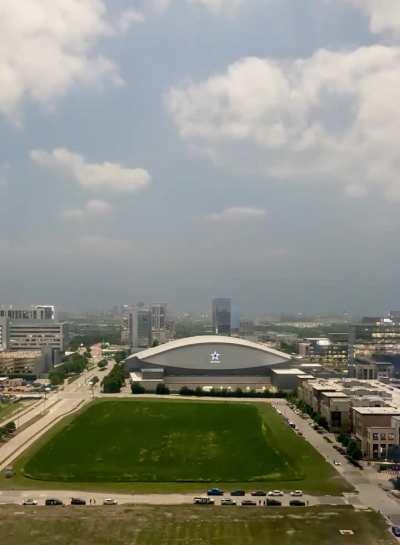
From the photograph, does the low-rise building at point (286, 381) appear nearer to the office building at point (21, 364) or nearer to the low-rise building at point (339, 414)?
the low-rise building at point (339, 414)

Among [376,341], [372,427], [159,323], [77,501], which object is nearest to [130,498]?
[77,501]

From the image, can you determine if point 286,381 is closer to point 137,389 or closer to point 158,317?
point 137,389

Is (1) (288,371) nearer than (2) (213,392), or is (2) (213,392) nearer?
(2) (213,392)

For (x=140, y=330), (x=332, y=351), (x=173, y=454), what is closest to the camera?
(x=173, y=454)

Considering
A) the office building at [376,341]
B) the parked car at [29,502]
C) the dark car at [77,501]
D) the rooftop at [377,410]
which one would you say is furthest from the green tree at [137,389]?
the dark car at [77,501]

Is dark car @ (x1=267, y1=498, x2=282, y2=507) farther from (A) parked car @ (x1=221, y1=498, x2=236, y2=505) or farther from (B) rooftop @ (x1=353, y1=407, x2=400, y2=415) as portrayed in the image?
(B) rooftop @ (x1=353, y1=407, x2=400, y2=415)

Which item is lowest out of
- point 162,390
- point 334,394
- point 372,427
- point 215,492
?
point 215,492

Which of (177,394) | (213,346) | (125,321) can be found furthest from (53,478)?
(125,321)
